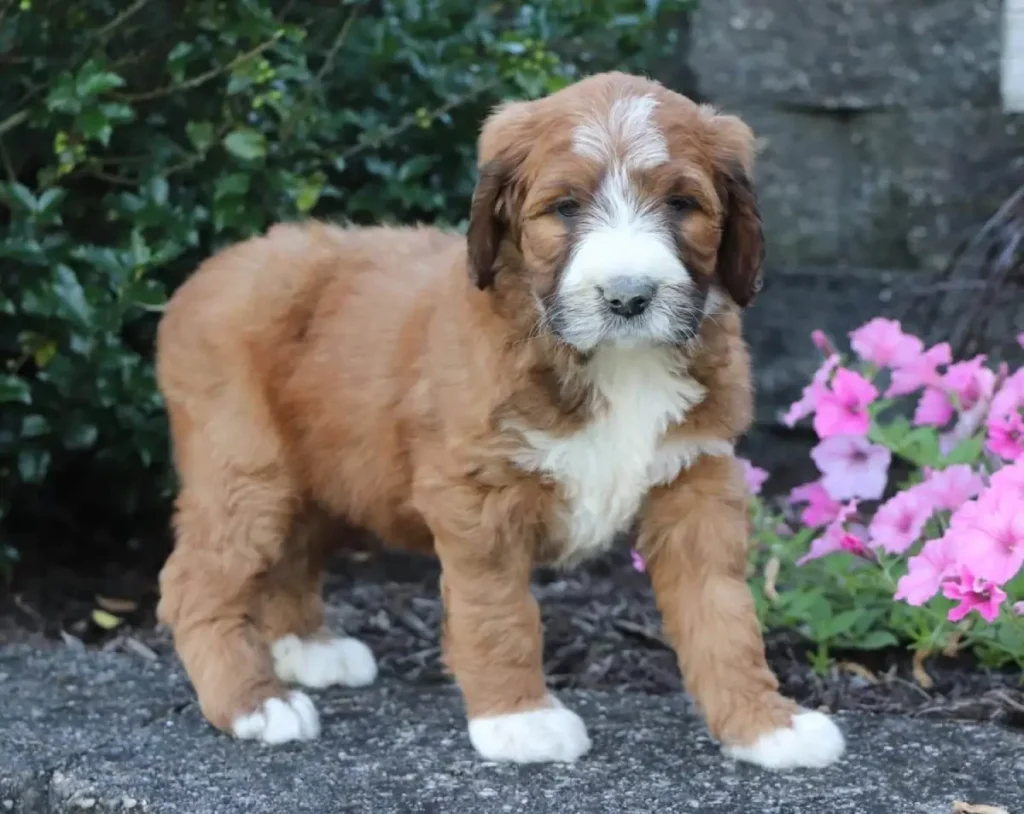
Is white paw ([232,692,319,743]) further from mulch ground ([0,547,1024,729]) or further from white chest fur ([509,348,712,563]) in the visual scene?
white chest fur ([509,348,712,563])

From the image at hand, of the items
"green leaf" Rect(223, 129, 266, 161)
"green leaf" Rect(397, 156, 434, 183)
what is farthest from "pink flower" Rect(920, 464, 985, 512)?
"green leaf" Rect(223, 129, 266, 161)

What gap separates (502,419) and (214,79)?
2.22 meters

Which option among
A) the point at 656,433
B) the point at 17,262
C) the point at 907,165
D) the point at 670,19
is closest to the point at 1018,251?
the point at 907,165

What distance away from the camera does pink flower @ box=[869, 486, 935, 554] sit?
402 cm

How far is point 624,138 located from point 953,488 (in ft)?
5.06

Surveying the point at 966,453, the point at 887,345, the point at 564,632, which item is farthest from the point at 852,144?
Answer: the point at 564,632

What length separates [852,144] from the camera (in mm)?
5863

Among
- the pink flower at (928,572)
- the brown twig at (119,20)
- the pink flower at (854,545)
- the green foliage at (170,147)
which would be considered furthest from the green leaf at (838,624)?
the brown twig at (119,20)

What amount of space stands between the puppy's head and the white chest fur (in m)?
0.19

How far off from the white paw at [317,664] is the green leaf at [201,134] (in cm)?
166

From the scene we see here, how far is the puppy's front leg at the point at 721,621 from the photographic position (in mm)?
3340

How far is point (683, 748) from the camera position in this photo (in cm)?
353

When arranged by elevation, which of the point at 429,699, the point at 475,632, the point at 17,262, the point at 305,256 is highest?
the point at 305,256

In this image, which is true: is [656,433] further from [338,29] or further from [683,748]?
[338,29]
